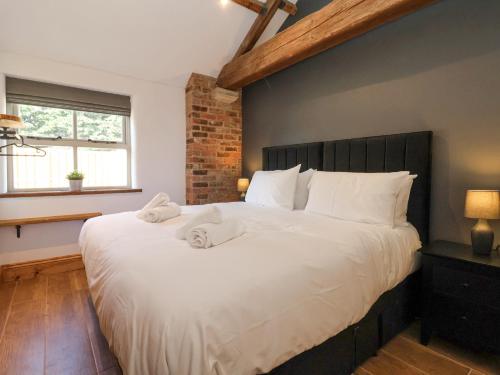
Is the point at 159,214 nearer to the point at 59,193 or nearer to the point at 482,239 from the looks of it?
the point at 59,193

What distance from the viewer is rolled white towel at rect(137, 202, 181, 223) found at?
1889 millimetres

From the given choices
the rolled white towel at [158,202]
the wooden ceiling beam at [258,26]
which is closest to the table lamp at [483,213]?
the rolled white towel at [158,202]

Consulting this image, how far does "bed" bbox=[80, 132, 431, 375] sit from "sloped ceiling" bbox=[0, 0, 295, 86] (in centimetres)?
206

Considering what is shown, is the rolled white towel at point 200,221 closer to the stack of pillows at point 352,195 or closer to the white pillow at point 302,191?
the stack of pillows at point 352,195

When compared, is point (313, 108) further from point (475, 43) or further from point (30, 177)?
point (30, 177)

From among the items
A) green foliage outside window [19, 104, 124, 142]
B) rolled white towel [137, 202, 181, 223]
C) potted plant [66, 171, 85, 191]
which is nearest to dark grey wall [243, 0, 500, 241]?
rolled white towel [137, 202, 181, 223]

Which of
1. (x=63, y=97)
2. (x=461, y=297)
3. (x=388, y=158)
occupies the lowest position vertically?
(x=461, y=297)

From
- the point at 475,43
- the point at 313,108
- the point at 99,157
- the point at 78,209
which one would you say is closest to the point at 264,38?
the point at 313,108

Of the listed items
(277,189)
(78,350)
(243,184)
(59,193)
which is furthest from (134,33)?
(78,350)

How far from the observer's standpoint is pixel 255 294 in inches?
34.5

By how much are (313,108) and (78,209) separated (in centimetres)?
288

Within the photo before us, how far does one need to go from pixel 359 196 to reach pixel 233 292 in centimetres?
139

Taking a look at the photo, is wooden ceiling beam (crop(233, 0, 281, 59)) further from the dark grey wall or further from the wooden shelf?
the wooden shelf

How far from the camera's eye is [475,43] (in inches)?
70.7
